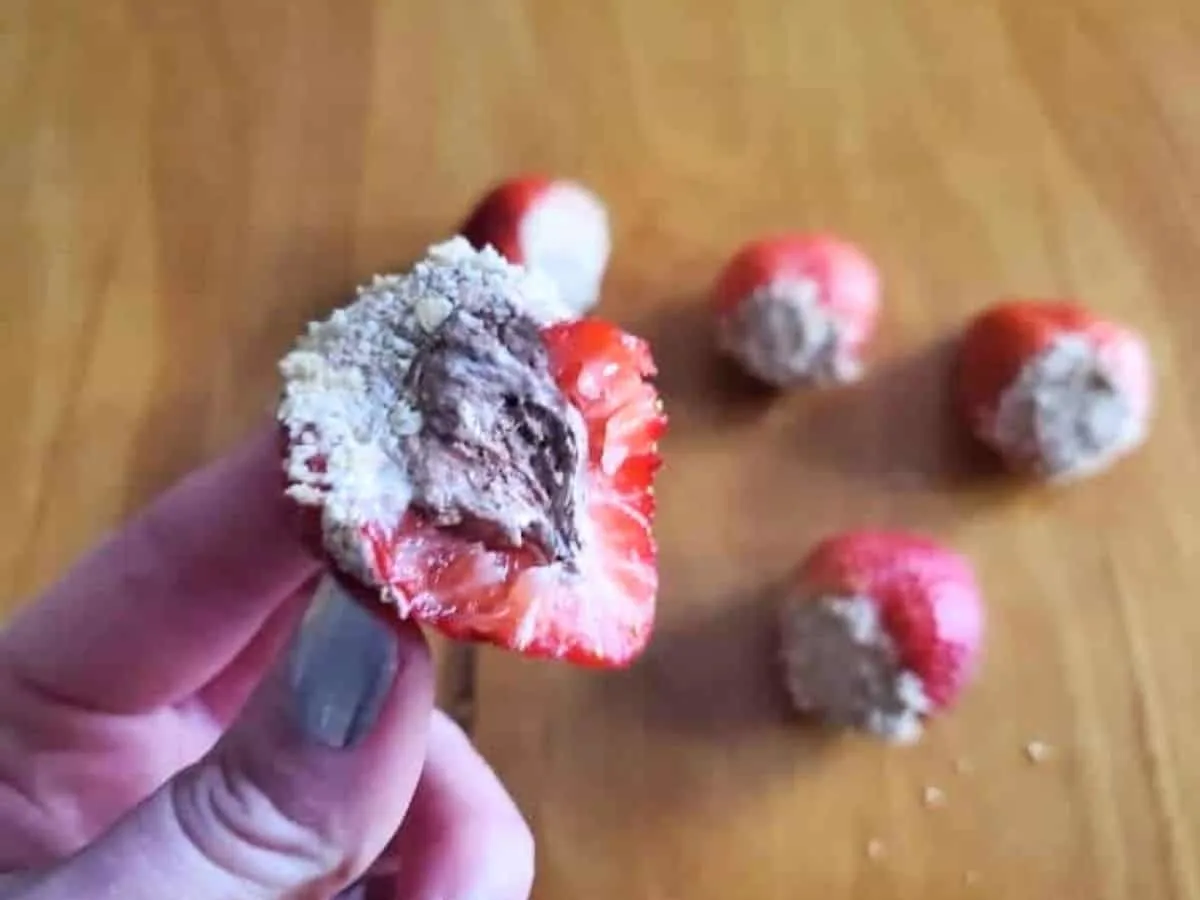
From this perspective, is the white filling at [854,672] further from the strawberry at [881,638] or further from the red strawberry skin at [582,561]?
the red strawberry skin at [582,561]

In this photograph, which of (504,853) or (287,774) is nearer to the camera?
(287,774)

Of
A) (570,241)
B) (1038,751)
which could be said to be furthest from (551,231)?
(1038,751)

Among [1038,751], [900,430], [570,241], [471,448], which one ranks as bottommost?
[1038,751]

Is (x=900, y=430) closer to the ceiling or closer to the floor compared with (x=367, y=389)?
closer to the floor

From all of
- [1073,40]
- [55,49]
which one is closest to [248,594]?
[55,49]

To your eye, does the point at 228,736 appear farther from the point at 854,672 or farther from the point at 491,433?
the point at 854,672

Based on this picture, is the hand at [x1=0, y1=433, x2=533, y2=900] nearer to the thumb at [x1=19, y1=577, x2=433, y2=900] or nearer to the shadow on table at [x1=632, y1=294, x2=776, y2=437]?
the thumb at [x1=19, y1=577, x2=433, y2=900]

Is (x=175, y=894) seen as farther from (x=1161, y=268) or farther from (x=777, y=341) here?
(x=1161, y=268)

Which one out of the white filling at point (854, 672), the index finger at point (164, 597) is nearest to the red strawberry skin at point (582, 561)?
the index finger at point (164, 597)
